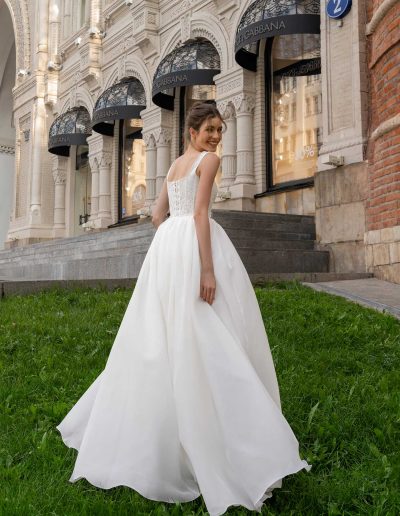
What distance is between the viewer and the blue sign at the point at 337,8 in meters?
10.5

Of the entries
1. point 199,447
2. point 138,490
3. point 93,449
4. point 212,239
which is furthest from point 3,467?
point 212,239

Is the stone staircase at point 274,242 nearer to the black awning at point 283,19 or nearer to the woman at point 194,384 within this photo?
the black awning at point 283,19

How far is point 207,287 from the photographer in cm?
262

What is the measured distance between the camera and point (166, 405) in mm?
2504

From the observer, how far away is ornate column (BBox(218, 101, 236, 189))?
14461 millimetres

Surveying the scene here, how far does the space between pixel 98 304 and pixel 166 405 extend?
176 inches

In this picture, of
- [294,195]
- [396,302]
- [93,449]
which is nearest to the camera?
[93,449]

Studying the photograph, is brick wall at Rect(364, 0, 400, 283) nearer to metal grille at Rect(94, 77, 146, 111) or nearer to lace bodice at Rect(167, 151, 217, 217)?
lace bodice at Rect(167, 151, 217, 217)

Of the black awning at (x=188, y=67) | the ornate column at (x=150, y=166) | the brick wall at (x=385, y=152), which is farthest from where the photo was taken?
the ornate column at (x=150, y=166)

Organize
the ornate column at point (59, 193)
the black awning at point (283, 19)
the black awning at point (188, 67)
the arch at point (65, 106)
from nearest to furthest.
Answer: the black awning at point (283, 19), the black awning at point (188, 67), the arch at point (65, 106), the ornate column at point (59, 193)

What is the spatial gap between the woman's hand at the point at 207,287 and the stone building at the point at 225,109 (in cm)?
645

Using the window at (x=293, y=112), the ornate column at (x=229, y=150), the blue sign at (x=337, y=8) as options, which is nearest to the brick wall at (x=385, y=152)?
the blue sign at (x=337, y=8)

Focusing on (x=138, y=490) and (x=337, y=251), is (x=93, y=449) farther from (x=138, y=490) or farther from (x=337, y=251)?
(x=337, y=251)

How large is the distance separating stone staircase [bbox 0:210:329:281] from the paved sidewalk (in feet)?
2.89
